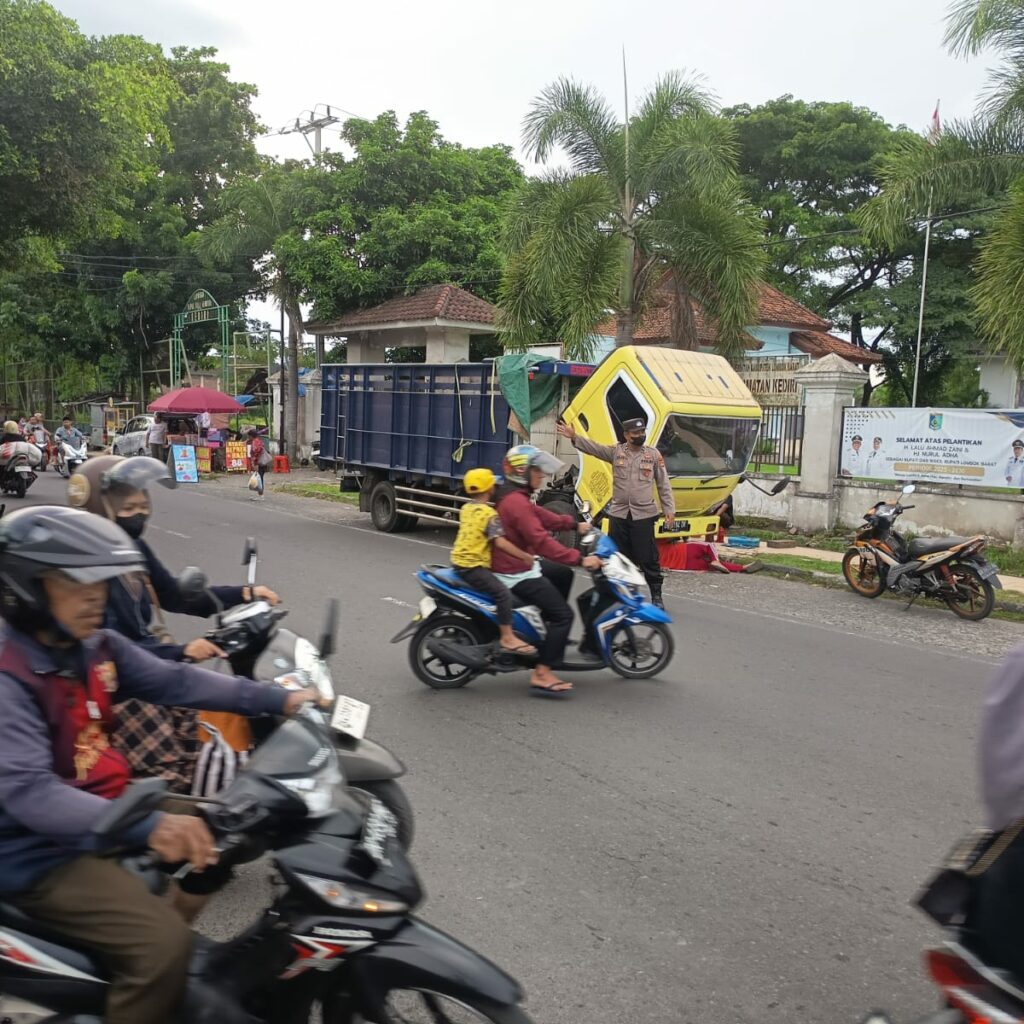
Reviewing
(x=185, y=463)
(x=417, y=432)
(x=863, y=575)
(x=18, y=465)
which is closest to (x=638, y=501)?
(x=863, y=575)

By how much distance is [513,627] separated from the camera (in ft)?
20.6

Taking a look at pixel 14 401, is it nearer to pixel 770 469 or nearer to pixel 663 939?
pixel 770 469

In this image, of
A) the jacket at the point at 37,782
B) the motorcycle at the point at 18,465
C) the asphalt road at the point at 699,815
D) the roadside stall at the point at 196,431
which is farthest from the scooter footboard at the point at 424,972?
the roadside stall at the point at 196,431

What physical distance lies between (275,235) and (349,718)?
980 inches

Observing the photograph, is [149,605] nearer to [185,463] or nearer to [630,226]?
[630,226]

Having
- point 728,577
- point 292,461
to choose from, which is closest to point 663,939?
point 728,577

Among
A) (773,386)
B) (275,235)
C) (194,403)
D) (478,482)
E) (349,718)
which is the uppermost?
(275,235)

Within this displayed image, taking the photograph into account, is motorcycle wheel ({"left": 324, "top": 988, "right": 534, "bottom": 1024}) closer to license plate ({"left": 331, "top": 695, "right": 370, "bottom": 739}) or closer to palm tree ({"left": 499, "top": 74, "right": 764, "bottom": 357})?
license plate ({"left": 331, "top": 695, "right": 370, "bottom": 739})

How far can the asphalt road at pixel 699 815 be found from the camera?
327 cm

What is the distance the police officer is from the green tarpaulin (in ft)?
11.9

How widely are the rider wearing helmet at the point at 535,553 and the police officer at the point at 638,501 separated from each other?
2.39 meters

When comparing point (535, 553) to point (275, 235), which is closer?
point (535, 553)

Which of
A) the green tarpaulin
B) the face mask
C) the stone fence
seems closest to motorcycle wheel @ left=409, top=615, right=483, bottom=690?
the face mask

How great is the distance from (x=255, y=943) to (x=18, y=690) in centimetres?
84
